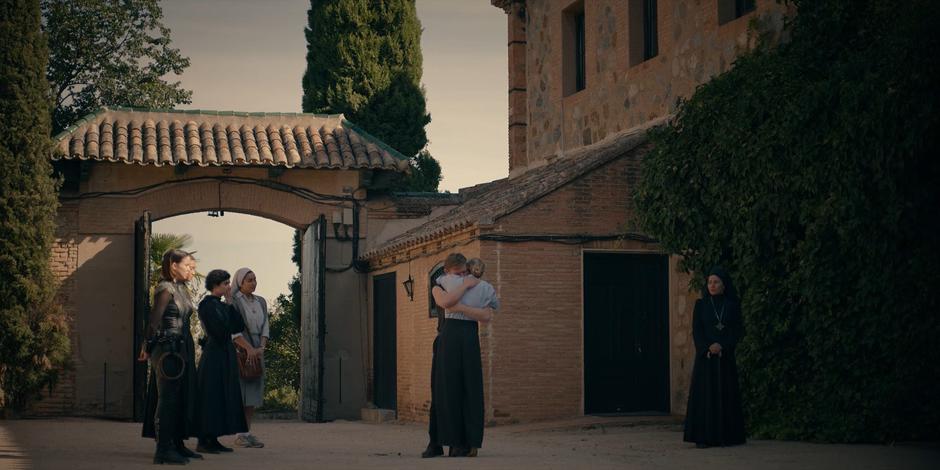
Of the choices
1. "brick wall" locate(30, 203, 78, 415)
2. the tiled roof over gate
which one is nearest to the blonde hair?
the tiled roof over gate

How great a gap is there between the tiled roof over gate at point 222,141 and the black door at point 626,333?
214 inches

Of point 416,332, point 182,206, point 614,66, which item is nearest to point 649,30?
point 614,66

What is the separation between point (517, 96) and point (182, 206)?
20.4 feet

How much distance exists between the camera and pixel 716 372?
12.3m

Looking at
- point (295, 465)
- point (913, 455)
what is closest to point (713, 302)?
point (913, 455)

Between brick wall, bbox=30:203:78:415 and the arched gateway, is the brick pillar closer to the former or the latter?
the arched gateway

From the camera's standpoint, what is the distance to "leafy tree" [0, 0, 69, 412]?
1878 cm

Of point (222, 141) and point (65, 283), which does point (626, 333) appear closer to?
point (222, 141)

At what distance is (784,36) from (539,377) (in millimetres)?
5247

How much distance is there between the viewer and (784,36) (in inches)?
595

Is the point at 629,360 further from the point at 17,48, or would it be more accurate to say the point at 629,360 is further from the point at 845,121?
the point at 17,48

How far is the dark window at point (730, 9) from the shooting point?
16.9 m

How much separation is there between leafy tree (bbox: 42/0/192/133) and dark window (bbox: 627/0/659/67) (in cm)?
1386

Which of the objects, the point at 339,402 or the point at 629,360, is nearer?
the point at 629,360
